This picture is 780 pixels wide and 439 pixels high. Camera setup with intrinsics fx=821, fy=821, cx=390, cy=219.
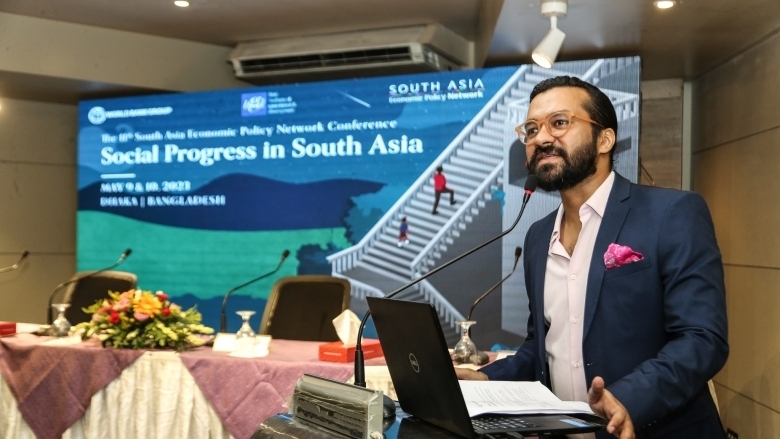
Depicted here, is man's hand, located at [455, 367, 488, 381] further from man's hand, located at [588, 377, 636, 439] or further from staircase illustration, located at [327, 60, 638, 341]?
staircase illustration, located at [327, 60, 638, 341]

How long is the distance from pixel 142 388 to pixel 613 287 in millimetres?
2225

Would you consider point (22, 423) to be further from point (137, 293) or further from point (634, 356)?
point (634, 356)

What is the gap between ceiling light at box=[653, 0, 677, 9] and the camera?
4004 millimetres

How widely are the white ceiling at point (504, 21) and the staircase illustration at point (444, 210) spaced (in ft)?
1.24

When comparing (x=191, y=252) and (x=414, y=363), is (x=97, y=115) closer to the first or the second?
(x=191, y=252)

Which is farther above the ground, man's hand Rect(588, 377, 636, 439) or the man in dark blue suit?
the man in dark blue suit

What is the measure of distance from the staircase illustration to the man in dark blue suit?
301 centimetres

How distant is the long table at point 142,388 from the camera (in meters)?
3.04

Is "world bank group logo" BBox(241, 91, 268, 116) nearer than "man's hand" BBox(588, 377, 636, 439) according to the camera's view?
No

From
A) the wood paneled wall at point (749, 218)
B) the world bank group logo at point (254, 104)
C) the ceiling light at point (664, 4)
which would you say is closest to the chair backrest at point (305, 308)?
the world bank group logo at point (254, 104)

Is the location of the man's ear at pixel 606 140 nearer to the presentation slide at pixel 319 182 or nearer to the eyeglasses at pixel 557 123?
the eyeglasses at pixel 557 123

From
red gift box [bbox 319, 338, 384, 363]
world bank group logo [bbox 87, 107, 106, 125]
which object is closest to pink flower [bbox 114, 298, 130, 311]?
red gift box [bbox 319, 338, 384, 363]

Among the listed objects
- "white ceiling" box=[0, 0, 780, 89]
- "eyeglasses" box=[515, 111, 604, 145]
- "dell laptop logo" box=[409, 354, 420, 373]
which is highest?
"white ceiling" box=[0, 0, 780, 89]

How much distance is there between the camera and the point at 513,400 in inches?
51.2
